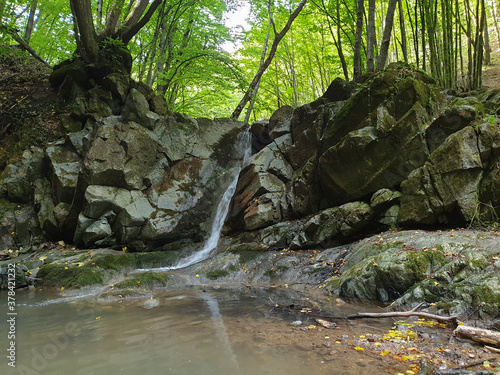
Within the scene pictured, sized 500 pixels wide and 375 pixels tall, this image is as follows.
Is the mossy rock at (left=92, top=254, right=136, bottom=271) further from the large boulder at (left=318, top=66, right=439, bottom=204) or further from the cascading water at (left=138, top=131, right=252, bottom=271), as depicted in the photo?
the large boulder at (left=318, top=66, right=439, bottom=204)

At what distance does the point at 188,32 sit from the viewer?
601 inches

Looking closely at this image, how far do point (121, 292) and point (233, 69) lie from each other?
1057 centimetres

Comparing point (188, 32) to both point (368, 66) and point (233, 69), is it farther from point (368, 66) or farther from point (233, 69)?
point (368, 66)

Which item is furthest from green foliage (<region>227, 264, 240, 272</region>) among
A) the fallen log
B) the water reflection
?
the fallen log

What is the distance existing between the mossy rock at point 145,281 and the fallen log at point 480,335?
6.01 m

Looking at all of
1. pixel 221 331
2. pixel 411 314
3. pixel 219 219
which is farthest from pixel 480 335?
pixel 219 219

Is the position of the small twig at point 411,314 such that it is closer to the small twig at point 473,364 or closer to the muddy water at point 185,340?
the muddy water at point 185,340

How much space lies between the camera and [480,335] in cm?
287

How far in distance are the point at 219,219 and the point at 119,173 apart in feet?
12.2

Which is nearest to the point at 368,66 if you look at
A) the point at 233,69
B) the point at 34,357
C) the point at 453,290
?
the point at 233,69

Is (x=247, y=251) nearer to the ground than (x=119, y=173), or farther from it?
nearer to the ground

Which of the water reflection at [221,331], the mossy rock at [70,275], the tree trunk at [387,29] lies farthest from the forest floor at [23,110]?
the tree trunk at [387,29]

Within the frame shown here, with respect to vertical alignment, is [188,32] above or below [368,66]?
above

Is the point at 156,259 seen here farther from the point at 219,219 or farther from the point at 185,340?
the point at 185,340
